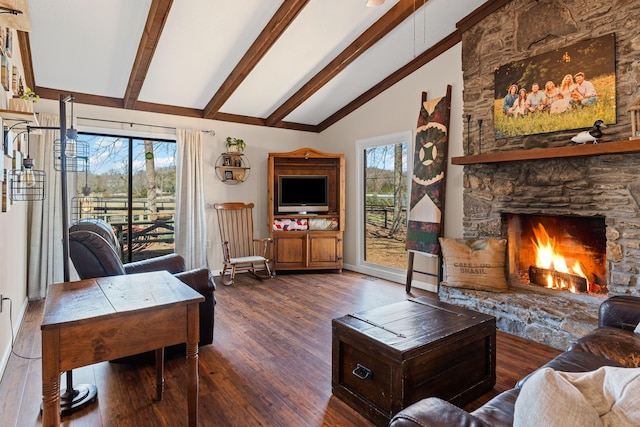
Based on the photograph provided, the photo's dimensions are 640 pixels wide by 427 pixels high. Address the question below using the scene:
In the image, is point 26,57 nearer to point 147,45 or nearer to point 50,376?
point 147,45

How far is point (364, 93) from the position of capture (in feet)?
18.0

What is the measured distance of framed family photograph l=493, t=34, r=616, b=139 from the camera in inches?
121

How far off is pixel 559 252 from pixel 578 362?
7.68 feet

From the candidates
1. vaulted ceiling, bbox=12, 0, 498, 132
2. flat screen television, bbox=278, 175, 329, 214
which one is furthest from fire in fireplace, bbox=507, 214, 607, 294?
flat screen television, bbox=278, 175, 329, 214

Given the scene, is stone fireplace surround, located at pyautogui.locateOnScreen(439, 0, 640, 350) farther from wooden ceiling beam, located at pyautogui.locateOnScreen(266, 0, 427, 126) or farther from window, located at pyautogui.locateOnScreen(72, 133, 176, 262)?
window, located at pyautogui.locateOnScreen(72, 133, 176, 262)

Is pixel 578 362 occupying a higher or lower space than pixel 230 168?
lower

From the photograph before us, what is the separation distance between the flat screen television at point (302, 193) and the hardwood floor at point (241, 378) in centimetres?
223

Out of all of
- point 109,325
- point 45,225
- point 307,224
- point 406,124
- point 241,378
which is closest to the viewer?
point 109,325

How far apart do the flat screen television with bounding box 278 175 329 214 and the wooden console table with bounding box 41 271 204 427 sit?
153 inches

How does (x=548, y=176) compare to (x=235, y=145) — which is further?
(x=235, y=145)

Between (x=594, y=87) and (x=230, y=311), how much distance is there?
4031 mm

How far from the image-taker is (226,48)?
3.95 meters

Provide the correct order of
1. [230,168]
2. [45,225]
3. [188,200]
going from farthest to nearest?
[230,168] < [188,200] < [45,225]

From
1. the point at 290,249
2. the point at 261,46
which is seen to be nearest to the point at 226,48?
the point at 261,46
